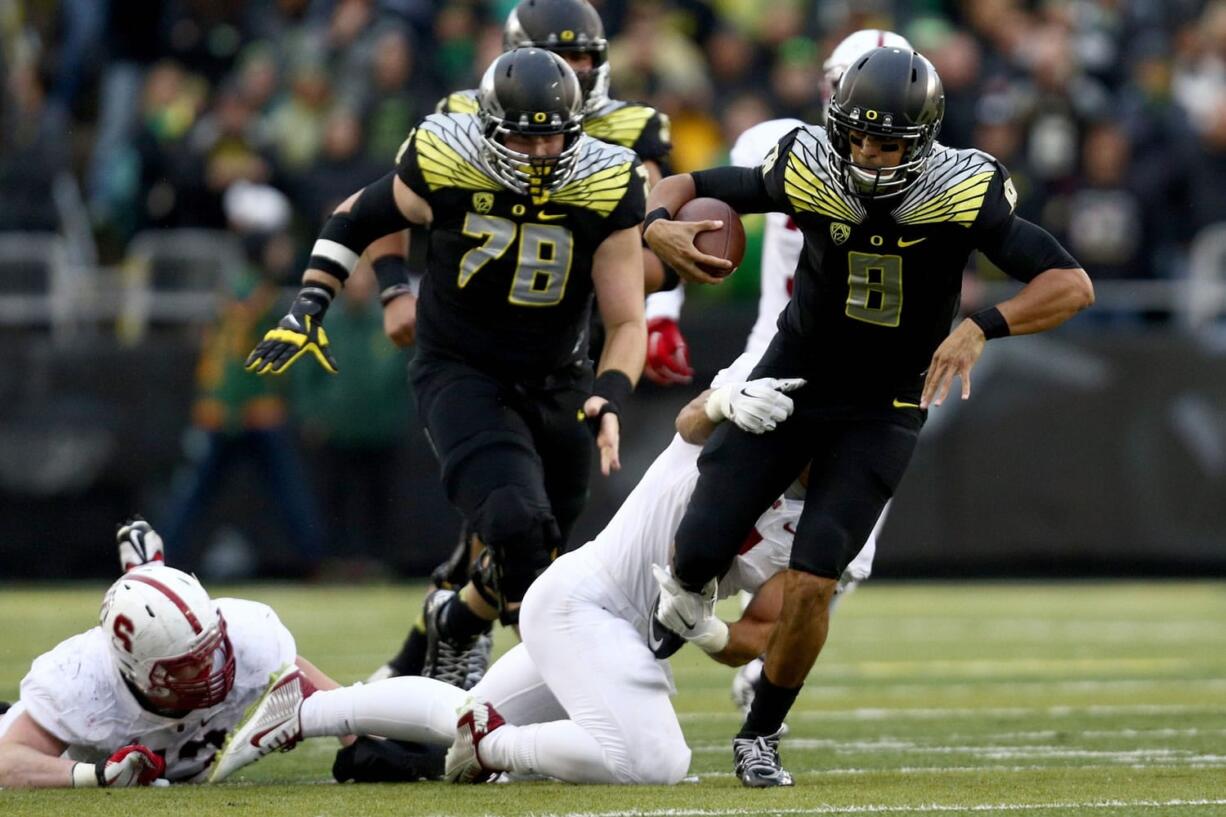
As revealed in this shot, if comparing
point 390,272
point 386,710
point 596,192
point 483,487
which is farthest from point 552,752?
point 390,272

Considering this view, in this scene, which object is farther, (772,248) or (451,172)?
(772,248)

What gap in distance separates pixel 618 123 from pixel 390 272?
2.91ft

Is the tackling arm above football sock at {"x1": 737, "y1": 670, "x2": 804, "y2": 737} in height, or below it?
below

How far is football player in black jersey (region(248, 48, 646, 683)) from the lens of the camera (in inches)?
Answer: 239

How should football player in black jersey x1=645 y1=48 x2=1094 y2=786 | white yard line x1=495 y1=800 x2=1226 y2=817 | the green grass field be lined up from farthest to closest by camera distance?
football player in black jersey x1=645 y1=48 x2=1094 y2=786 → the green grass field → white yard line x1=495 y1=800 x2=1226 y2=817

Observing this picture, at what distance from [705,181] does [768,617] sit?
3.77 feet

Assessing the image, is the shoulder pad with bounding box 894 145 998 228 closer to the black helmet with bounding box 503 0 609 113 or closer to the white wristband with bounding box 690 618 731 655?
the white wristband with bounding box 690 618 731 655

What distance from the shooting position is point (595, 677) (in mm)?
5273

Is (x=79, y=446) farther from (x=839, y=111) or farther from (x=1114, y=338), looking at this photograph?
(x=839, y=111)

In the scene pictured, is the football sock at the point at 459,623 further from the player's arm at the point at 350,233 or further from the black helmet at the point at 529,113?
the black helmet at the point at 529,113

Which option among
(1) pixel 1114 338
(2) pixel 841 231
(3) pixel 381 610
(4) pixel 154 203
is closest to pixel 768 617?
(2) pixel 841 231

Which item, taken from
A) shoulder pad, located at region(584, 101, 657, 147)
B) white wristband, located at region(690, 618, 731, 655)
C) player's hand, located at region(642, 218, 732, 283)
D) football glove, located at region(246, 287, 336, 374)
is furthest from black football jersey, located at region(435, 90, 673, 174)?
white wristband, located at region(690, 618, 731, 655)

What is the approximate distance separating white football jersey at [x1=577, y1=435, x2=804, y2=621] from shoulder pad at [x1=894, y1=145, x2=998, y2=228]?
33.8 inches

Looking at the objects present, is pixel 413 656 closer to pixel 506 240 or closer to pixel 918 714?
pixel 506 240
